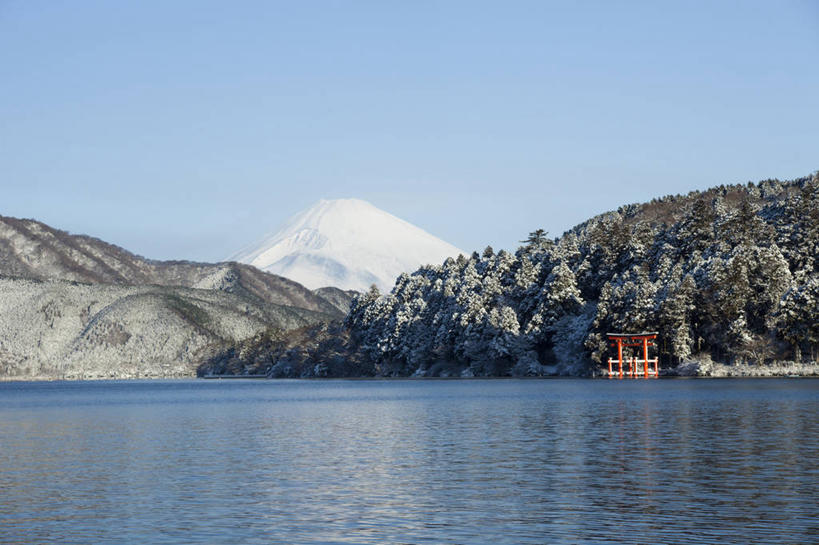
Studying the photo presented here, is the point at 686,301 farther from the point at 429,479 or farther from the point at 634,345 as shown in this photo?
the point at 429,479

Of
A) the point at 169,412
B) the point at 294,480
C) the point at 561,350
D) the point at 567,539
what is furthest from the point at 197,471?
the point at 561,350

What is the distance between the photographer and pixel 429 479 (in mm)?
43375

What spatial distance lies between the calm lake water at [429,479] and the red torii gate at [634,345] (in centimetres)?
7914

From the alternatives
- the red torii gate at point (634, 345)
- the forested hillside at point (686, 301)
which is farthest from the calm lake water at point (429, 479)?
the red torii gate at point (634, 345)

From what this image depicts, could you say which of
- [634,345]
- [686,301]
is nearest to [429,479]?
[686,301]

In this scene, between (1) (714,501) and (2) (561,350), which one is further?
(2) (561,350)

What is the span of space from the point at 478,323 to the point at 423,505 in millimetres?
157875

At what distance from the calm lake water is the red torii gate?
7914cm

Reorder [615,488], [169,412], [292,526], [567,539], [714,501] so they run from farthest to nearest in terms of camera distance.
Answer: [169,412], [615,488], [714,501], [292,526], [567,539]

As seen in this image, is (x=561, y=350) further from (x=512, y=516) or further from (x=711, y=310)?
(x=512, y=516)

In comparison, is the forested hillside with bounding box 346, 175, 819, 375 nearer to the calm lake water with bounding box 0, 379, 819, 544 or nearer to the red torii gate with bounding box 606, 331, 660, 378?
the red torii gate with bounding box 606, 331, 660, 378

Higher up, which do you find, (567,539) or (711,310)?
(711,310)

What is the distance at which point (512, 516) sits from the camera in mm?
33969

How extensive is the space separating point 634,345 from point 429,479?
127 meters
